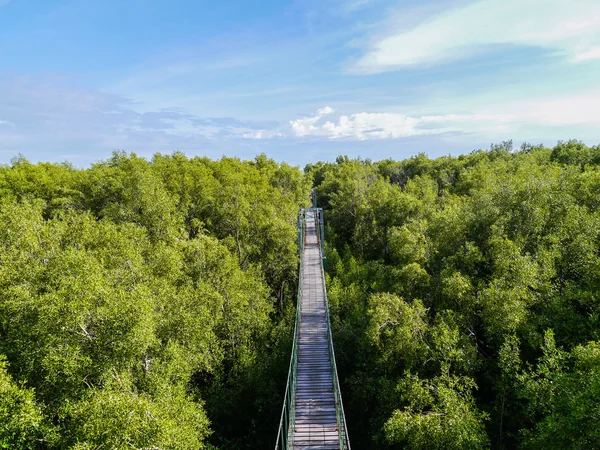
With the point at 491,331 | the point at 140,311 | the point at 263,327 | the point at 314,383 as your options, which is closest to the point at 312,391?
the point at 314,383

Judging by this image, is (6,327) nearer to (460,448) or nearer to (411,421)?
(411,421)

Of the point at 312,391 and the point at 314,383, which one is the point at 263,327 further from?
the point at 312,391

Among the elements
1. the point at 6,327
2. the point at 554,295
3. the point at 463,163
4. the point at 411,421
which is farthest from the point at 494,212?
the point at 463,163

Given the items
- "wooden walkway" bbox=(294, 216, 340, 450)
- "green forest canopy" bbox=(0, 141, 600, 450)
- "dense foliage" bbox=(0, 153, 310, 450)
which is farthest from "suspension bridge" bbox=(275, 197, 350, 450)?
"dense foliage" bbox=(0, 153, 310, 450)

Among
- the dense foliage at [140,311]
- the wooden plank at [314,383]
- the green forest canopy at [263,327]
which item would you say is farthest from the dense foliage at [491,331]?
the dense foliage at [140,311]

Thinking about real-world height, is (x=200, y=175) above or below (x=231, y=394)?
above

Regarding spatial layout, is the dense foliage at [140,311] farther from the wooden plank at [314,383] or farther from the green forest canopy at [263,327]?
the wooden plank at [314,383]
